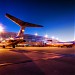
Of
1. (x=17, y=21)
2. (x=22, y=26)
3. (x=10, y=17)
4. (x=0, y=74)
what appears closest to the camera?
(x=0, y=74)

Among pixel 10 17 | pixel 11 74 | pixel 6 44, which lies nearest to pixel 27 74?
pixel 11 74

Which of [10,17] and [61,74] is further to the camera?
[10,17]

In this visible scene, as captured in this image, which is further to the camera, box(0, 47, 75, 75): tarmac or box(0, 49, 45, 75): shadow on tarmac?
box(0, 47, 75, 75): tarmac

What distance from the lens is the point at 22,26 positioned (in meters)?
32.6

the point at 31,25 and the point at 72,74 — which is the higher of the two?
the point at 31,25

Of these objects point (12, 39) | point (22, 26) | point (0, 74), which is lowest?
point (0, 74)

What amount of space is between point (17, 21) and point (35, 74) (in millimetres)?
25757

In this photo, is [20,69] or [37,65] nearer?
[20,69]

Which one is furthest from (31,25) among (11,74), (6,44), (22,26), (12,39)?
(11,74)

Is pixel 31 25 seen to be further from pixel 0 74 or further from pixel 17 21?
pixel 0 74

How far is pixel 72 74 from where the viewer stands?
18.5ft

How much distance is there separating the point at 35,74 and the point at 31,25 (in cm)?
2793

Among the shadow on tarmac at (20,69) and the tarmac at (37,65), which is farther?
the tarmac at (37,65)

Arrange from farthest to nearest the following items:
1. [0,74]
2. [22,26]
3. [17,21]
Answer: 1. [22,26]
2. [17,21]
3. [0,74]
